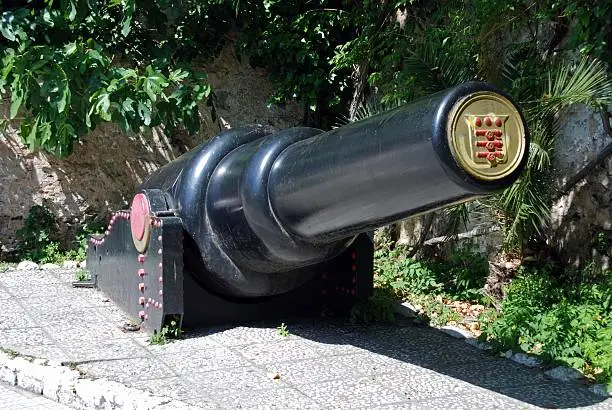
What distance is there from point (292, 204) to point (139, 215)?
1.56 meters

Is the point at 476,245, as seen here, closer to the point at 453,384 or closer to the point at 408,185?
the point at 453,384

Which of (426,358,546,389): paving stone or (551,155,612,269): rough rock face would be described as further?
(551,155,612,269): rough rock face

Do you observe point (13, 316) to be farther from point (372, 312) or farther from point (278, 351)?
point (372, 312)

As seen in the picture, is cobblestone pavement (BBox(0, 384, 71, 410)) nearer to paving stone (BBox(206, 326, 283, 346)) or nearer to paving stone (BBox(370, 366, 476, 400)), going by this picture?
paving stone (BBox(206, 326, 283, 346))

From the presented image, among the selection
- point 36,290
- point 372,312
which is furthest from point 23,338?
point 372,312

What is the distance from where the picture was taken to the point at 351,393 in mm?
4207

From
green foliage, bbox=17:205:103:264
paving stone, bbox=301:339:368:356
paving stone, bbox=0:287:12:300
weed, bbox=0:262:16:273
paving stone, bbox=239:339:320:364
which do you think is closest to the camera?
paving stone, bbox=239:339:320:364

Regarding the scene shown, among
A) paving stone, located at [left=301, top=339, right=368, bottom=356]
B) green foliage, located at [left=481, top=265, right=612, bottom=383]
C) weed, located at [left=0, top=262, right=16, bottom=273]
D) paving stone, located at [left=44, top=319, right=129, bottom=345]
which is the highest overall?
green foliage, located at [left=481, top=265, right=612, bottom=383]

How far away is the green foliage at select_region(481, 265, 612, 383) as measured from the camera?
473 cm

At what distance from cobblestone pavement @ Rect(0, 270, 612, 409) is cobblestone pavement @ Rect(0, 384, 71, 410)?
24 cm

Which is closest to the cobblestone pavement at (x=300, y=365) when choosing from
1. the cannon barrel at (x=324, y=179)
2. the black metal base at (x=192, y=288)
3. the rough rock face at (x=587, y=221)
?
the black metal base at (x=192, y=288)

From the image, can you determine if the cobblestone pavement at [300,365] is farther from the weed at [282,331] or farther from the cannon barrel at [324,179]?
the cannon barrel at [324,179]

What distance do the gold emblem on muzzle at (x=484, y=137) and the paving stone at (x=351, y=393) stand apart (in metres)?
1.38

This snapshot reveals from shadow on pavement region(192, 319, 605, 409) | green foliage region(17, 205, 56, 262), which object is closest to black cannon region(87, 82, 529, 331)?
shadow on pavement region(192, 319, 605, 409)
